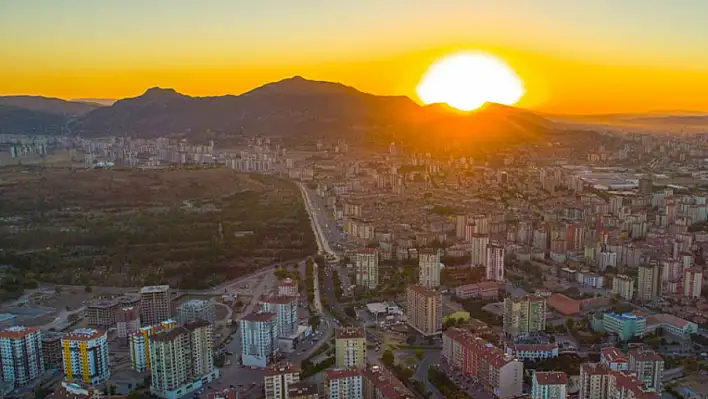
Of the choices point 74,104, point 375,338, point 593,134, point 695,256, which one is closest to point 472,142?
point 593,134

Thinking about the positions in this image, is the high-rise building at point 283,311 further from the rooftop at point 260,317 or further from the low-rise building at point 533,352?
the low-rise building at point 533,352

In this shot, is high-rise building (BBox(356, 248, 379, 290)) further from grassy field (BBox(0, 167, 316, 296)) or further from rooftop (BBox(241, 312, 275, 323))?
rooftop (BBox(241, 312, 275, 323))

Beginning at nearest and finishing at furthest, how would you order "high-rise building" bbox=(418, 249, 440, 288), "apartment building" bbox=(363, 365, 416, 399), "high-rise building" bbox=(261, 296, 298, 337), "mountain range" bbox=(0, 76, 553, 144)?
"apartment building" bbox=(363, 365, 416, 399) → "high-rise building" bbox=(261, 296, 298, 337) → "high-rise building" bbox=(418, 249, 440, 288) → "mountain range" bbox=(0, 76, 553, 144)

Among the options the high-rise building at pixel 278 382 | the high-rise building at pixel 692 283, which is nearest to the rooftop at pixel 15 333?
the high-rise building at pixel 278 382

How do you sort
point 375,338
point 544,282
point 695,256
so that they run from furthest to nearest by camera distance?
1. point 695,256
2. point 544,282
3. point 375,338

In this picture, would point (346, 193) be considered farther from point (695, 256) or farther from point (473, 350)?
point (473, 350)

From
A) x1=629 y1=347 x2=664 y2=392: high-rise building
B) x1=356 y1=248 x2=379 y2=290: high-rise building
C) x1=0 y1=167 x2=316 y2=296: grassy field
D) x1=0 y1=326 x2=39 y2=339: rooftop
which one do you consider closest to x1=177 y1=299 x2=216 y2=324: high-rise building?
x1=0 y1=326 x2=39 y2=339: rooftop
